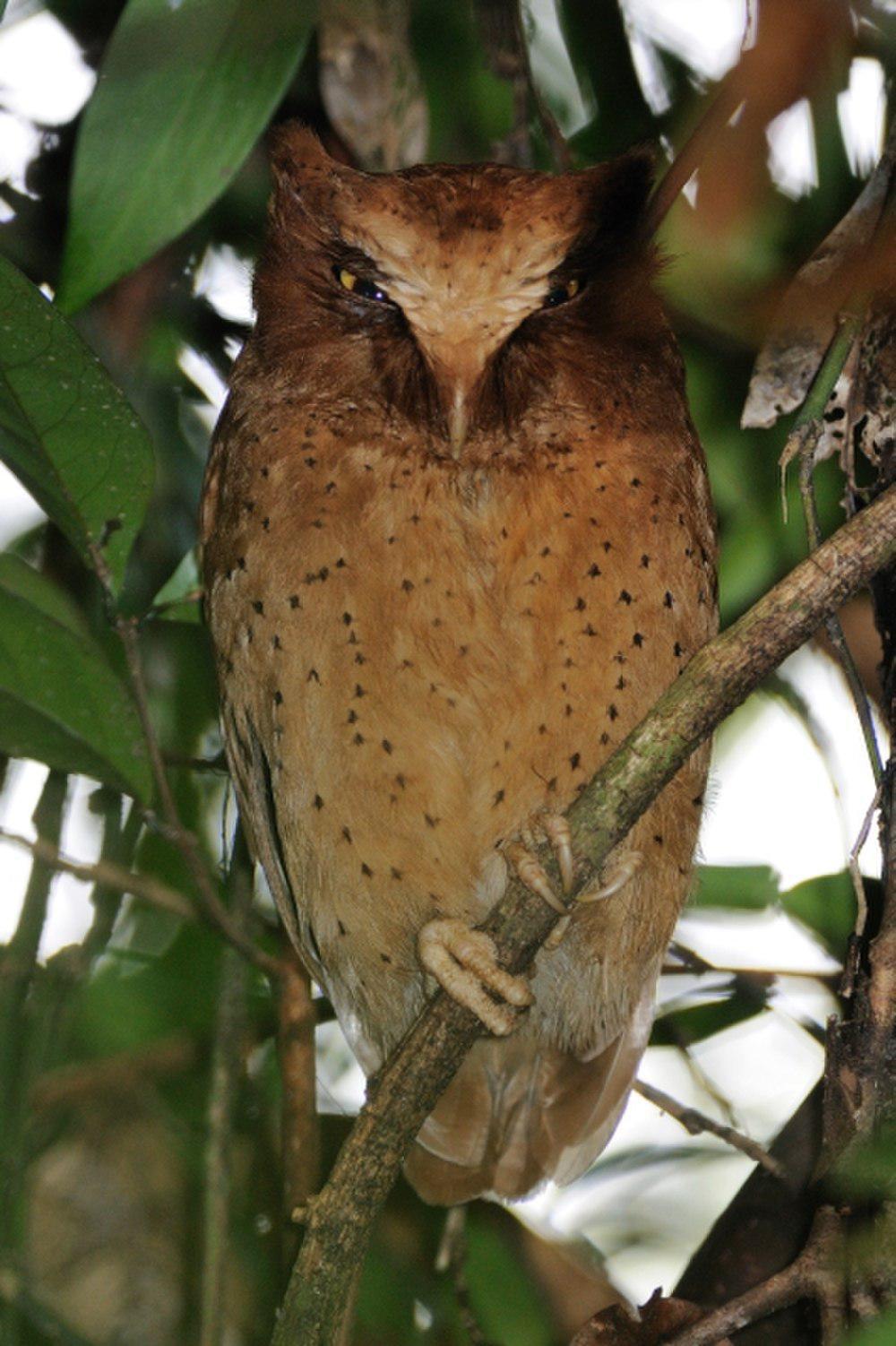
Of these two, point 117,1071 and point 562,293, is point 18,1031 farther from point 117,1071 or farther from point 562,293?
point 562,293

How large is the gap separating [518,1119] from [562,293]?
42.5 inches

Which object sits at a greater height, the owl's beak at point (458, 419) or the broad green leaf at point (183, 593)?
the broad green leaf at point (183, 593)

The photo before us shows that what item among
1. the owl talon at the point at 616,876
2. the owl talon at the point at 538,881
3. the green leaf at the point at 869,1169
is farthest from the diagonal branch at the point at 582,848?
the green leaf at the point at 869,1169

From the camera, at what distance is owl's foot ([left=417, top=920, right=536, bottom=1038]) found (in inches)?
55.1

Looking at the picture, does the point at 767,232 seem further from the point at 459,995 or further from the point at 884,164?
the point at 459,995

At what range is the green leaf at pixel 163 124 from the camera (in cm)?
127

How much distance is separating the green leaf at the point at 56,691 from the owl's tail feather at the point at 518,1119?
0.79 metres

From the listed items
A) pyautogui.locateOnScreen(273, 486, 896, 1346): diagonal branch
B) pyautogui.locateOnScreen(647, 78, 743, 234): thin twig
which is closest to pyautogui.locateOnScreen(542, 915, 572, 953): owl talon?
pyautogui.locateOnScreen(273, 486, 896, 1346): diagonal branch

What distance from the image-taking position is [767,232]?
5.12 ft

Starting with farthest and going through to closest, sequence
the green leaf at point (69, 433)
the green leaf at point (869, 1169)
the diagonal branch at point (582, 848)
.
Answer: the green leaf at point (69, 433) → the diagonal branch at point (582, 848) → the green leaf at point (869, 1169)

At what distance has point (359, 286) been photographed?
148cm

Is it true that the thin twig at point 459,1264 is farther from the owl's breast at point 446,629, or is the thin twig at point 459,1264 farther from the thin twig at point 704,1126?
the owl's breast at point 446,629

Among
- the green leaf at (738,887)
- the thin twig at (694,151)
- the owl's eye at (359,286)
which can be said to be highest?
the thin twig at (694,151)

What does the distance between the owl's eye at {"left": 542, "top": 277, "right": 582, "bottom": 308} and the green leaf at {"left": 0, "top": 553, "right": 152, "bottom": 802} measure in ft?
1.74
